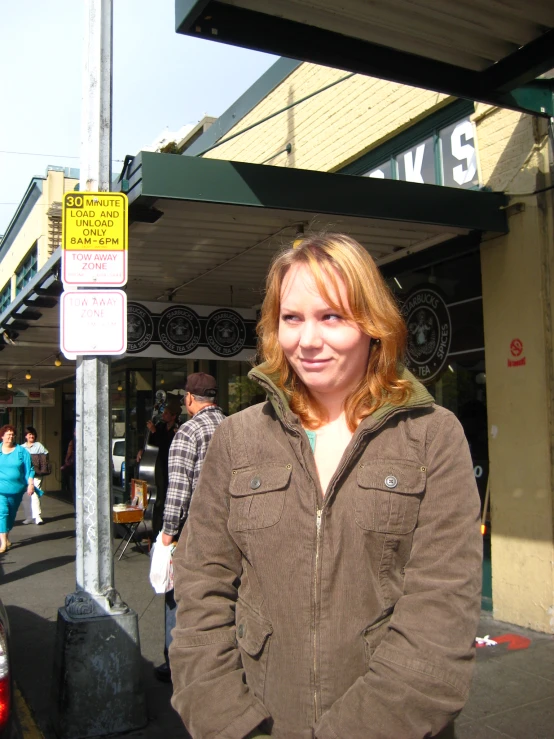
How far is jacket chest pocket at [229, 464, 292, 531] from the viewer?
1.73 m

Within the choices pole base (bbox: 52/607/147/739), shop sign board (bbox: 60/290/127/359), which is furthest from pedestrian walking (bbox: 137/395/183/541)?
shop sign board (bbox: 60/290/127/359)

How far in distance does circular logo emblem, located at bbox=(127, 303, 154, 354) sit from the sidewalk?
281 cm

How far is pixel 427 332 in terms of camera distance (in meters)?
7.14

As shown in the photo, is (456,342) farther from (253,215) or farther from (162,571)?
(162,571)

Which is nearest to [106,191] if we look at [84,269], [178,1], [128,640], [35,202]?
[84,269]

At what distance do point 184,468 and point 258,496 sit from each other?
3.03 metres

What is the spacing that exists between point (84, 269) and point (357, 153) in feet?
14.7

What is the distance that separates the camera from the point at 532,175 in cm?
591

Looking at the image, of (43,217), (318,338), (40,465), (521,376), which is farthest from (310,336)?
(43,217)

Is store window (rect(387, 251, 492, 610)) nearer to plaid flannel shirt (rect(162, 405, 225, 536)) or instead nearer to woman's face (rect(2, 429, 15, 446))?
plaid flannel shirt (rect(162, 405, 225, 536))

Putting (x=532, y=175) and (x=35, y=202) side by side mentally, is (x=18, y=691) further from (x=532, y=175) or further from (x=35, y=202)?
(x=35, y=202)

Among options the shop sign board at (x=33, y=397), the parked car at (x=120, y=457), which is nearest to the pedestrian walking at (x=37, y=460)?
the parked car at (x=120, y=457)

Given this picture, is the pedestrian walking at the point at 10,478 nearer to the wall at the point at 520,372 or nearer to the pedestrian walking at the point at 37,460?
the pedestrian walking at the point at 37,460

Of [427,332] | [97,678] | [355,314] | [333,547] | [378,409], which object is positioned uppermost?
[427,332]
